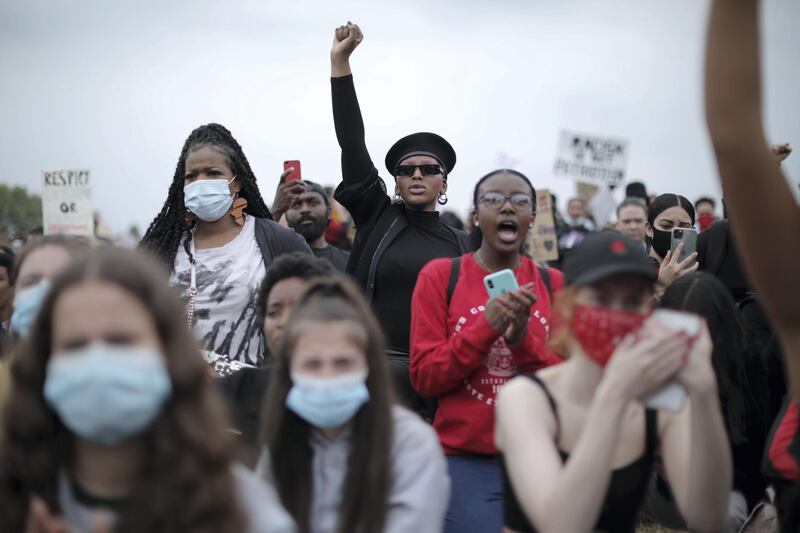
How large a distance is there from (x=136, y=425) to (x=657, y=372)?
138 centimetres

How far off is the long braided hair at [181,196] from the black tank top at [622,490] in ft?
9.38

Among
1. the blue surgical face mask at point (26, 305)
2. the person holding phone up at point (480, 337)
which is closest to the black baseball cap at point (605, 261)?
the person holding phone up at point (480, 337)

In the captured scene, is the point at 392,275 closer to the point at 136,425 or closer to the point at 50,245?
the point at 50,245

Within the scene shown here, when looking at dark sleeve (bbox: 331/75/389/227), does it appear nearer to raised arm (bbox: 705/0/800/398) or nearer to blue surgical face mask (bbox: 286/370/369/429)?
blue surgical face mask (bbox: 286/370/369/429)

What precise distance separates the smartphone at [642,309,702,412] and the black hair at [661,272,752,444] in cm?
192

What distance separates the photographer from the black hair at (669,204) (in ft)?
21.7

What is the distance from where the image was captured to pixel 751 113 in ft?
6.93

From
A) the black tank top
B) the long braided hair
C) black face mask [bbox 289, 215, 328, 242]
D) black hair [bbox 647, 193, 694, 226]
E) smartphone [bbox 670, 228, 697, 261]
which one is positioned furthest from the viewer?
black face mask [bbox 289, 215, 328, 242]

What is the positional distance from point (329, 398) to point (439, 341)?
149 cm

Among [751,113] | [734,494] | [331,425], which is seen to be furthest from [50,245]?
[734,494]

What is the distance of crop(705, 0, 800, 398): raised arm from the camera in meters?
2.08

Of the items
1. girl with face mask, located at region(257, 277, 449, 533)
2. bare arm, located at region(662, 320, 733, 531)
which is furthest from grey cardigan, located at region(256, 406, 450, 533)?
bare arm, located at region(662, 320, 733, 531)

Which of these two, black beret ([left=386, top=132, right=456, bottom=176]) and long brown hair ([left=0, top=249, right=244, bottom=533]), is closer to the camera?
long brown hair ([left=0, top=249, right=244, bottom=533])

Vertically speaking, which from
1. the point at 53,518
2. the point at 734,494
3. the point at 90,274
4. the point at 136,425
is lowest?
the point at 734,494
